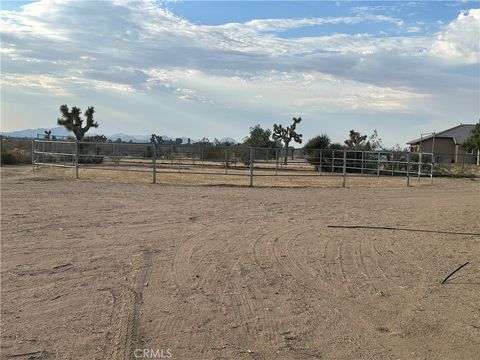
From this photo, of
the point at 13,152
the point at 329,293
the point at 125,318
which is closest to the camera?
the point at 125,318

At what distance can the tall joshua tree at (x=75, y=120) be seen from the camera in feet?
145

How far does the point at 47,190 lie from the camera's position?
1652 centimetres

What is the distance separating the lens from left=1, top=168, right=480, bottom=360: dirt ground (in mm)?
4285

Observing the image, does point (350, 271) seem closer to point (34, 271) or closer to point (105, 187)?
point (34, 271)

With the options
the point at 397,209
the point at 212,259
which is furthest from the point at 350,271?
the point at 397,209

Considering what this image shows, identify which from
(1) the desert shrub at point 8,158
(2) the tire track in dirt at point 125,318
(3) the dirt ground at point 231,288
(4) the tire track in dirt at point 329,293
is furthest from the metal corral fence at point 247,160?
(2) the tire track in dirt at point 125,318

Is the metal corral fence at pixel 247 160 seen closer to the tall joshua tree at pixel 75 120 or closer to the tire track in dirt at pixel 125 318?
the tall joshua tree at pixel 75 120

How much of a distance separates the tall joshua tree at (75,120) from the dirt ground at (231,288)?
1372 inches

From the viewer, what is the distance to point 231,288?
576 cm

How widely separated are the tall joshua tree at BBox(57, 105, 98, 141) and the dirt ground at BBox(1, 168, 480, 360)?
34.8 m

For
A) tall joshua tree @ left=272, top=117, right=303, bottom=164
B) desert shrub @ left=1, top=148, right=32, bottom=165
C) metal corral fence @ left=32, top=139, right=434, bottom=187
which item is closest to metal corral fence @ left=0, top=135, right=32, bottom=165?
desert shrub @ left=1, top=148, right=32, bottom=165

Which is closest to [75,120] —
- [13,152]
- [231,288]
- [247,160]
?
[13,152]

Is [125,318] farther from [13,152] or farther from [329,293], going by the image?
[13,152]

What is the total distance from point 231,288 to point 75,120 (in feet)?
138
